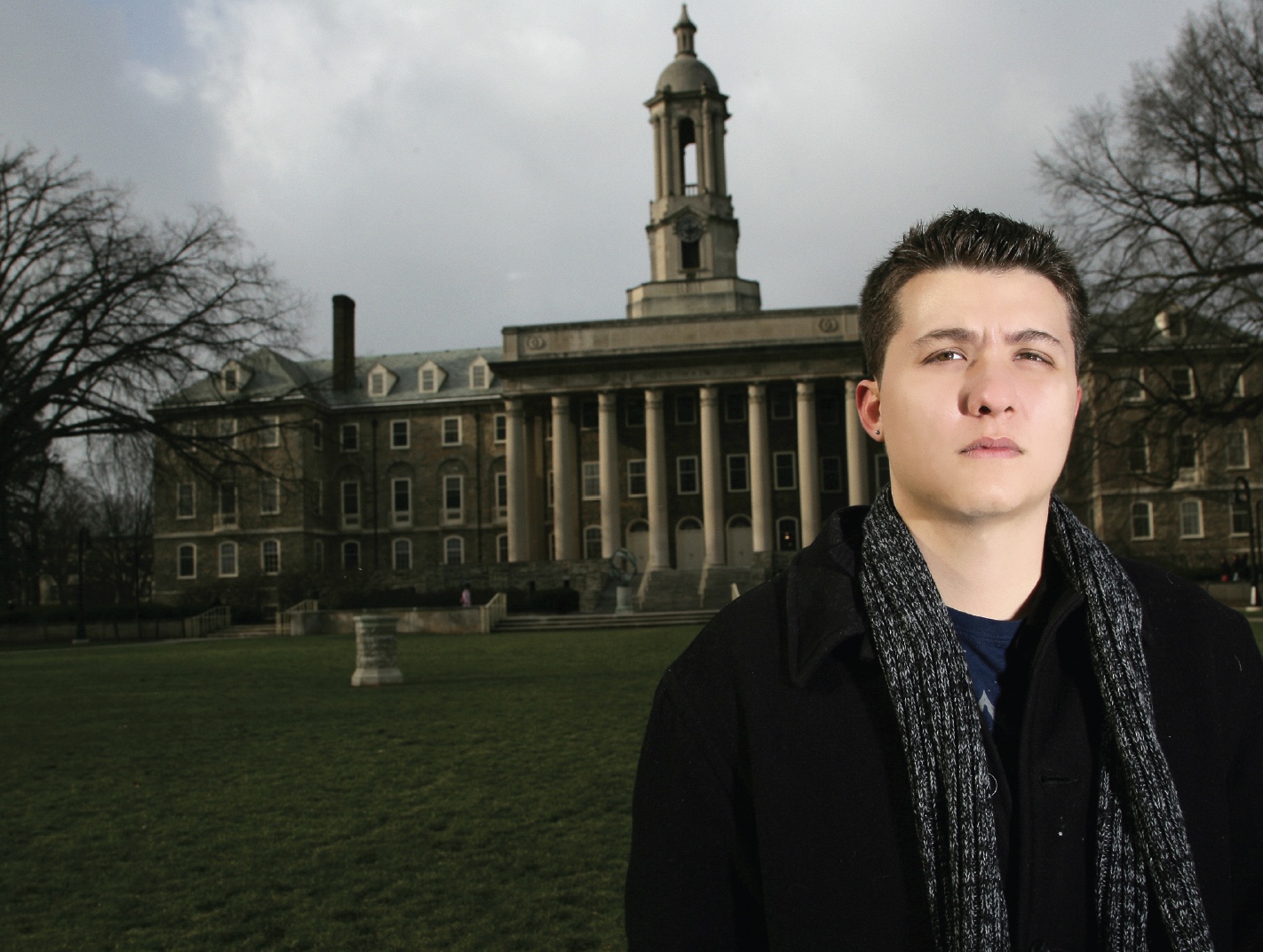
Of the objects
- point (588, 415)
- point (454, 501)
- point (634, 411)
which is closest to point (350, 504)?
point (454, 501)

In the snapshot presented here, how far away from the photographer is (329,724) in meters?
14.3

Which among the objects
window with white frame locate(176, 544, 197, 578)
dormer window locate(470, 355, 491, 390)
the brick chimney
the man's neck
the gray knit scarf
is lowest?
the gray knit scarf

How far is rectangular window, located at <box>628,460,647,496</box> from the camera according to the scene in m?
66.2

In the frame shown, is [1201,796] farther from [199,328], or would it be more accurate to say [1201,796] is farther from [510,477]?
[510,477]

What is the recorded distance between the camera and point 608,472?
61.8 m

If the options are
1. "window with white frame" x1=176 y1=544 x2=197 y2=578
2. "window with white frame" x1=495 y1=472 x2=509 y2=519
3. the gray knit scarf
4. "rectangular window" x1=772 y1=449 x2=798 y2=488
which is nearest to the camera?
the gray knit scarf

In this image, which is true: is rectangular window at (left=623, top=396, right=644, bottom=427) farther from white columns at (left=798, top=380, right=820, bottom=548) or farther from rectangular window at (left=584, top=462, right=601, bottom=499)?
white columns at (left=798, top=380, right=820, bottom=548)

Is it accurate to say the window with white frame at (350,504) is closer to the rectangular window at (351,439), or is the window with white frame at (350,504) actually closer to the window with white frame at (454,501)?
the rectangular window at (351,439)

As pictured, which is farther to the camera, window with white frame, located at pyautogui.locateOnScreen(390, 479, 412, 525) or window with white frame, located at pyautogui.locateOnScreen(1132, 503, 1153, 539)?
window with white frame, located at pyautogui.locateOnScreen(390, 479, 412, 525)

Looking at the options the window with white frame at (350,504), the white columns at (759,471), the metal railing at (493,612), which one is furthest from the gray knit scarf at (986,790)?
the window with white frame at (350,504)

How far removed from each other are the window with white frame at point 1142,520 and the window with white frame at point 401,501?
4236cm

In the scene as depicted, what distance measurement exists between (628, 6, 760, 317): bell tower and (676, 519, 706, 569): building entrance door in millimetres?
11971

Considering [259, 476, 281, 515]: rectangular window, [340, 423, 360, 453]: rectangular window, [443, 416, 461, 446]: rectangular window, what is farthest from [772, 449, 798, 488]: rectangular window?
[259, 476, 281, 515]: rectangular window

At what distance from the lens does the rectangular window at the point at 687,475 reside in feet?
214
